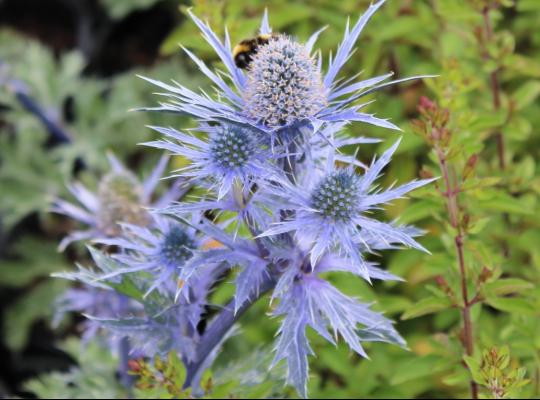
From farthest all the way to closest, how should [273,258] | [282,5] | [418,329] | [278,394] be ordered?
[282,5], [418,329], [278,394], [273,258]

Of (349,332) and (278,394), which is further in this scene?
(278,394)

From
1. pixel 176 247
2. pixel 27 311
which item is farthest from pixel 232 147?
pixel 27 311

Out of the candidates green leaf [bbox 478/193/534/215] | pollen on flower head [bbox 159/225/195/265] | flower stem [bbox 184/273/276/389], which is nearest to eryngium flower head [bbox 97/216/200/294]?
pollen on flower head [bbox 159/225/195/265]

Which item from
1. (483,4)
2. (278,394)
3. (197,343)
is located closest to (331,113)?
(197,343)

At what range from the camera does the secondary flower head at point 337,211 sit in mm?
1027

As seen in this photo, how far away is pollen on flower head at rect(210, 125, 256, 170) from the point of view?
1035 mm

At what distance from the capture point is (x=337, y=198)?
3.44ft

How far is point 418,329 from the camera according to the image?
197cm

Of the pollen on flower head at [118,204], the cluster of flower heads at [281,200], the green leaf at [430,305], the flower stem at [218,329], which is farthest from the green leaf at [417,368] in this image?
the pollen on flower head at [118,204]

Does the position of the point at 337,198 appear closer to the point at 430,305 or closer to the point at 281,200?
the point at 281,200

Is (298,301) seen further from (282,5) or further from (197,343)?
(282,5)

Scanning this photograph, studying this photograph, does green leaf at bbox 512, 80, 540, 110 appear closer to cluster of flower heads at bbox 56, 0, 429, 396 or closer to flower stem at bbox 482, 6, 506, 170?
flower stem at bbox 482, 6, 506, 170

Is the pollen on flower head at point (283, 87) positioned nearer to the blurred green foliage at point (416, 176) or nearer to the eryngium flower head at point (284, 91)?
the eryngium flower head at point (284, 91)

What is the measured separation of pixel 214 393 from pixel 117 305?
1.54 ft
